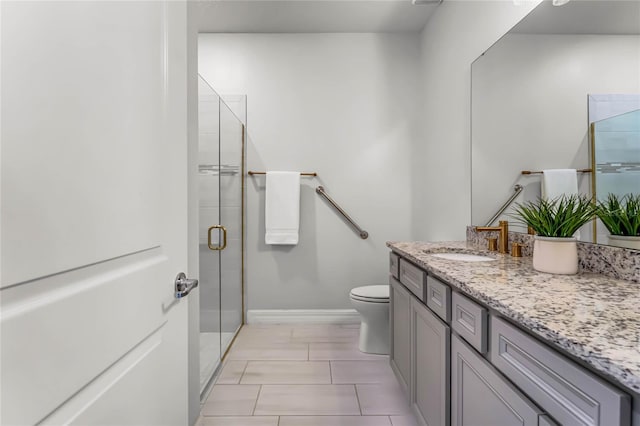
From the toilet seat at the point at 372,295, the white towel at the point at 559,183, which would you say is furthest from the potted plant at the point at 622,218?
the toilet seat at the point at 372,295

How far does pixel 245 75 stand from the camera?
2875 millimetres

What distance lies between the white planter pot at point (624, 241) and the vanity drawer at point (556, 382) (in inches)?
22.7

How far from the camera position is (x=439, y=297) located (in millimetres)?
1237

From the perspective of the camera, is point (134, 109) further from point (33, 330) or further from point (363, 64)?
point (363, 64)

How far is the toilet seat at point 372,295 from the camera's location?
7.27 ft

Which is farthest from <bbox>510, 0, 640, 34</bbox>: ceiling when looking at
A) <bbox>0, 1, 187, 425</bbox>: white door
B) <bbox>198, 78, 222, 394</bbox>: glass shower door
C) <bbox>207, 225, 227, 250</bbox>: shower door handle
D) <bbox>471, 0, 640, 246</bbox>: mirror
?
<bbox>207, 225, 227, 250</bbox>: shower door handle

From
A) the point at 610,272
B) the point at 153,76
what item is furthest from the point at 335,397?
the point at 153,76

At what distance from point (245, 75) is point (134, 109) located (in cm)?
243

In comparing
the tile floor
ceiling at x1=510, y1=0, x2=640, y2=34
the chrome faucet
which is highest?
ceiling at x1=510, y1=0, x2=640, y2=34

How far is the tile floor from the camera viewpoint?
1621 mm

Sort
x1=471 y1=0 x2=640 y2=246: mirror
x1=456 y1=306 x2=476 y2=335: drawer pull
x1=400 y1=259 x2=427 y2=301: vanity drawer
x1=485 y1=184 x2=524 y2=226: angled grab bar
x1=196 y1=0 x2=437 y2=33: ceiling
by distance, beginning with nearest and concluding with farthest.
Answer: x1=456 y1=306 x2=476 y2=335: drawer pull, x1=471 y1=0 x2=640 y2=246: mirror, x1=400 y1=259 x2=427 y2=301: vanity drawer, x1=485 y1=184 x2=524 y2=226: angled grab bar, x1=196 y1=0 x2=437 y2=33: ceiling

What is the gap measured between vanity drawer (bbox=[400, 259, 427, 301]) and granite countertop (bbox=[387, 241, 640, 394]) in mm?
109

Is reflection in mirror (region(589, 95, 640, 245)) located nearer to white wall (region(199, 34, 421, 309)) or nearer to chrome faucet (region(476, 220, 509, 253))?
chrome faucet (region(476, 220, 509, 253))

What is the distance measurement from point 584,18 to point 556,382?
4.38 ft
